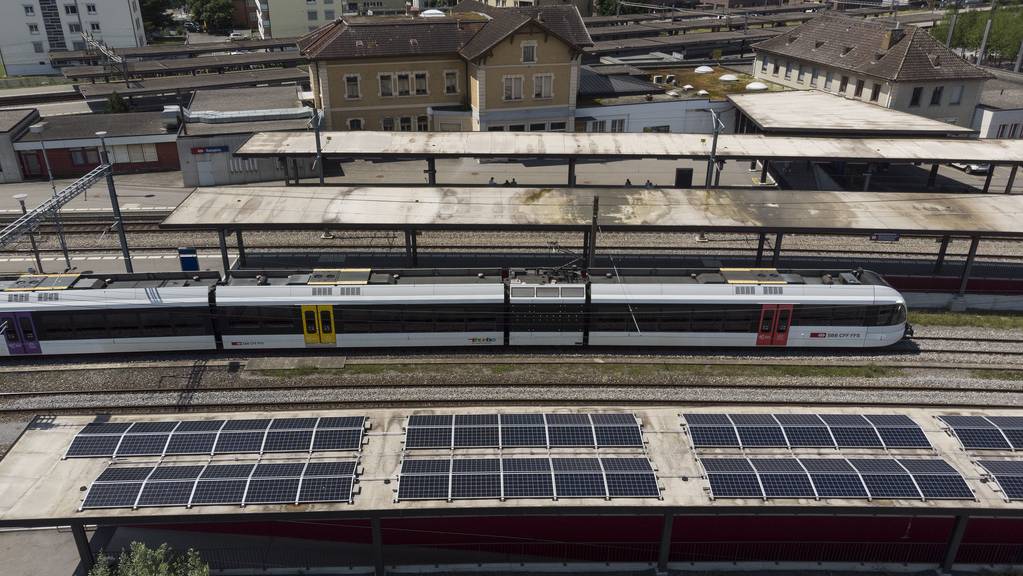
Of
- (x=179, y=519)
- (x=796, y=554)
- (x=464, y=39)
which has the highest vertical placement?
(x=464, y=39)

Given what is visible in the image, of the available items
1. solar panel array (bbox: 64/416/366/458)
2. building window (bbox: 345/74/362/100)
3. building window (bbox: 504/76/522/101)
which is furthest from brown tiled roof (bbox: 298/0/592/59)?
solar panel array (bbox: 64/416/366/458)

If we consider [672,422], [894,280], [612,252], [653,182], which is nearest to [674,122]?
[653,182]

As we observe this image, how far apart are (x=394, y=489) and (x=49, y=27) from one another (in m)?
99.6

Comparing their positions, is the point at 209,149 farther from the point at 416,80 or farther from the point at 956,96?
the point at 956,96

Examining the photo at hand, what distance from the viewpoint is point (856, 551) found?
17688 mm

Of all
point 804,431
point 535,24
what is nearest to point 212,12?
point 535,24

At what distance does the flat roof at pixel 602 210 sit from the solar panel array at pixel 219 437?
13.7 meters

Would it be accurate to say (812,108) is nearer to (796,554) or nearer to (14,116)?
(796,554)

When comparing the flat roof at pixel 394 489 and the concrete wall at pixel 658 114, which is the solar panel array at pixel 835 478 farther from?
the concrete wall at pixel 658 114

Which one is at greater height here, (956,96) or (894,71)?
(894,71)

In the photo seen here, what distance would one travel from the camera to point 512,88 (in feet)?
167

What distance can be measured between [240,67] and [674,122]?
147ft

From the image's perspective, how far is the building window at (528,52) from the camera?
49.9 m

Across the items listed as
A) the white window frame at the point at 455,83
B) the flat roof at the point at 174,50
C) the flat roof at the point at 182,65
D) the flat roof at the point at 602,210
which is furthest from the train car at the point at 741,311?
the flat roof at the point at 174,50
